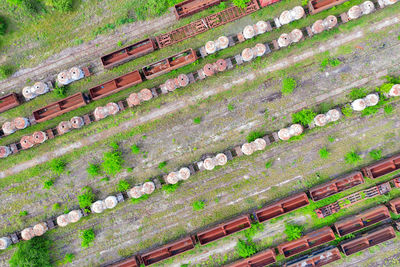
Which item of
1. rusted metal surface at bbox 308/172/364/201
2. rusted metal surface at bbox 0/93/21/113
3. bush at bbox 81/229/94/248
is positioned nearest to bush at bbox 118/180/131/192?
bush at bbox 81/229/94/248

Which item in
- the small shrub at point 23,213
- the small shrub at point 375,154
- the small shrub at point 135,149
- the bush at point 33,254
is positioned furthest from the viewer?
the small shrub at point 23,213

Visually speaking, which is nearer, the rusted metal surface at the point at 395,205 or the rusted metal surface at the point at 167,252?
the rusted metal surface at the point at 395,205

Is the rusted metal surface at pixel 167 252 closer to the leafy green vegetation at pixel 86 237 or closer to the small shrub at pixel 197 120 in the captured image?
the leafy green vegetation at pixel 86 237

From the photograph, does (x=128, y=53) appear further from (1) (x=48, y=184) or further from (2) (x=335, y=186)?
(2) (x=335, y=186)

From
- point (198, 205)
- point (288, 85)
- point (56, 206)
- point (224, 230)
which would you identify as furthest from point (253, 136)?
point (56, 206)

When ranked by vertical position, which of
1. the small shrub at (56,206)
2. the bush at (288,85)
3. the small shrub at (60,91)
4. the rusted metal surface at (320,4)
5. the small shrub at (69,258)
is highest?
the small shrub at (60,91)

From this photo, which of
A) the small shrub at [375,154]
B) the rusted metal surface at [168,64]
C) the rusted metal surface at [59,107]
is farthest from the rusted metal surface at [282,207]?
the rusted metal surface at [59,107]
